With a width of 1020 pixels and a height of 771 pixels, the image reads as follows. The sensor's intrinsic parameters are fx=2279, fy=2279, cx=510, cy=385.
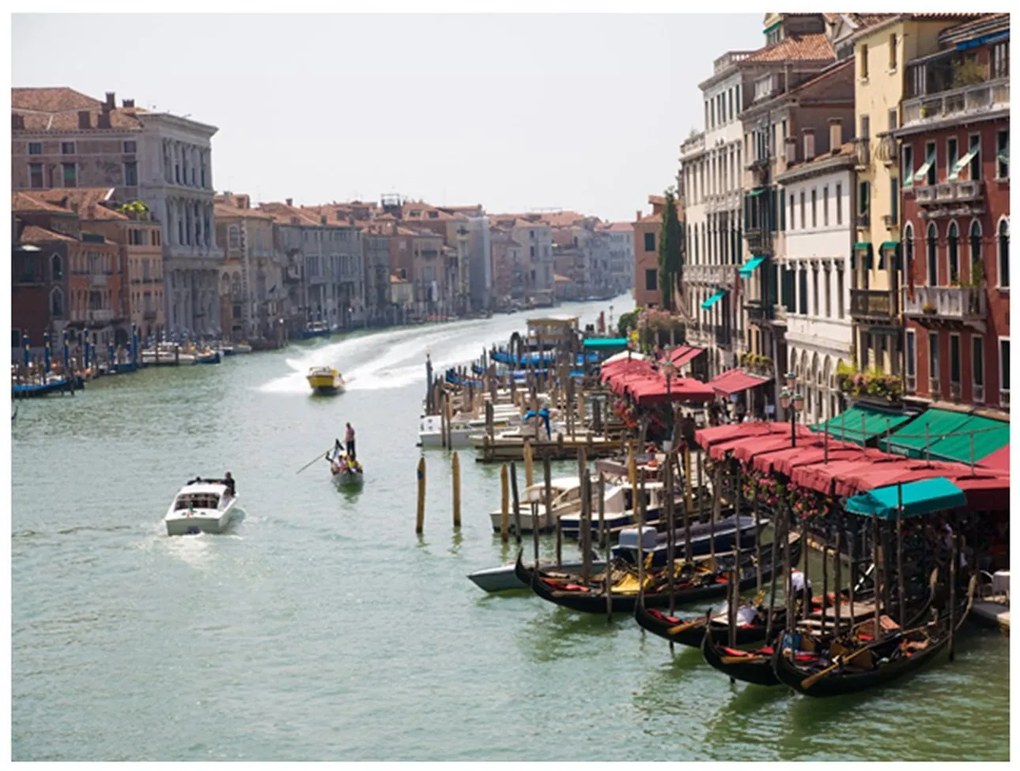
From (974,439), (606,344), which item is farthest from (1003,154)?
(606,344)

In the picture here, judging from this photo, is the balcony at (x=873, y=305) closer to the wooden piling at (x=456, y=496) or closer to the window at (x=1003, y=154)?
the window at (x=1003, y=154)

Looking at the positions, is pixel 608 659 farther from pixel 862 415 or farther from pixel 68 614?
pixel 862 415

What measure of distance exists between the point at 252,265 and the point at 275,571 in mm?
53480

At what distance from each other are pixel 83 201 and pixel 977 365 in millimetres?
41908

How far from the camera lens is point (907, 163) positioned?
20297mm

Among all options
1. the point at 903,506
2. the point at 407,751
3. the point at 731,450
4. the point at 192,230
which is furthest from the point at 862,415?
the point at 192,230

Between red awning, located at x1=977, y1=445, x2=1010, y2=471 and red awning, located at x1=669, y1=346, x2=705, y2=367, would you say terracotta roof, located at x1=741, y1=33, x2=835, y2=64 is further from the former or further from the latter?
red awning, located at x1=977, y1=445, x2=1010, y2=471

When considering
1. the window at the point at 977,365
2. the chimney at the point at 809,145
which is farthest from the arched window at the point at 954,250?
the chimney at the point at 809,145

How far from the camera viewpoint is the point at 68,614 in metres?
16.9

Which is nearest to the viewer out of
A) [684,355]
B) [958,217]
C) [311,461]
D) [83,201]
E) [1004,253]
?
[1004,253]

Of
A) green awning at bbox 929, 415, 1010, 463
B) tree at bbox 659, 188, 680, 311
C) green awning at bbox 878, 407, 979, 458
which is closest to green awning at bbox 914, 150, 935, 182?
green awning at bbox 878, 407, 979, 458

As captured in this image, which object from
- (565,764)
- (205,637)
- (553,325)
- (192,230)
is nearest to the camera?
(565,764)

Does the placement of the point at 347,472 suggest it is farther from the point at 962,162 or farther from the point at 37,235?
the point at 37,235

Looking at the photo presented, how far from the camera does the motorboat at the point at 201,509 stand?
2070 cm
